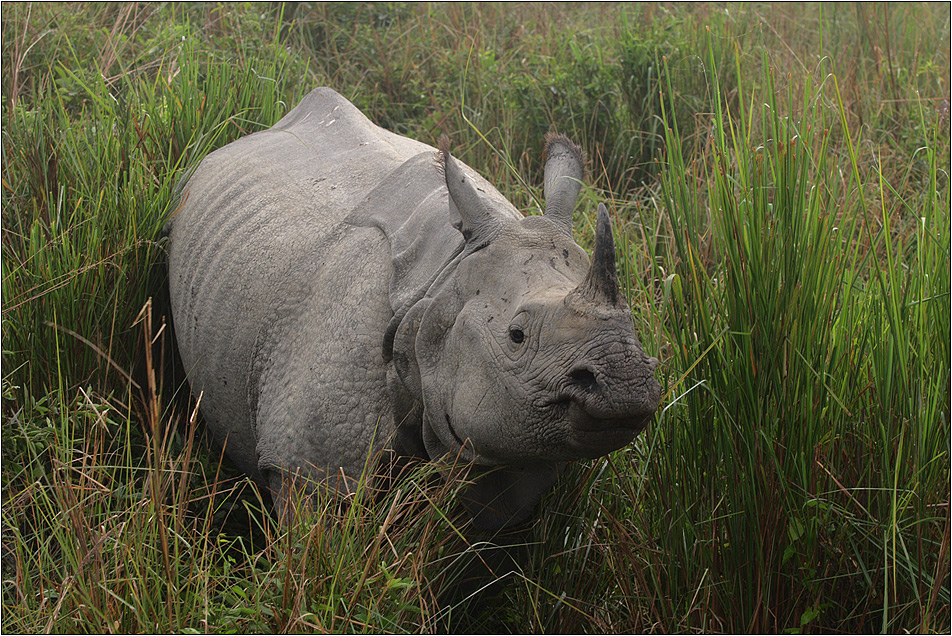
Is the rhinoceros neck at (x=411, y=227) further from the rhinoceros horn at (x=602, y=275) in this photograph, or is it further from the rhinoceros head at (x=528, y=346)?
the rhinoceros horn at (x=602, y=275)

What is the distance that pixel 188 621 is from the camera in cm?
218

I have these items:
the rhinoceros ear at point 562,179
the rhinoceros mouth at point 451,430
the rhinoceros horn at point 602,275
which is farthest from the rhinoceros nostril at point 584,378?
the rhinoceros ear at point 562,179

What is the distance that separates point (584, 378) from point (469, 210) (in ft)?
2.04

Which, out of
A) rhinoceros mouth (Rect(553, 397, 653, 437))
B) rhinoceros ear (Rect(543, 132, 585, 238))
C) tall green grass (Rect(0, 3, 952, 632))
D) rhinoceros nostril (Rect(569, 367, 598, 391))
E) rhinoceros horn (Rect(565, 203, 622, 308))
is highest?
rhinoceros horn (Rect(565, 203, 622, 308))

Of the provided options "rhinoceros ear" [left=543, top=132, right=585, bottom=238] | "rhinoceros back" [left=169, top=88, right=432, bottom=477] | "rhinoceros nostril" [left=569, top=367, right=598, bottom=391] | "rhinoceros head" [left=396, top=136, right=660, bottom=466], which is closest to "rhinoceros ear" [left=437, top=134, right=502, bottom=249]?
"rhinoceros head" [left=396, top=136, right=660, bottom=466]

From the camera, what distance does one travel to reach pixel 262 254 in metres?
3.25

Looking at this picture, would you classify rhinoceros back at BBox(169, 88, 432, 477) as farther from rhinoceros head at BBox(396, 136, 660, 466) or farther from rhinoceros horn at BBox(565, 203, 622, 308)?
rhinoceros horn at BBox(565, 203, 622, 308)

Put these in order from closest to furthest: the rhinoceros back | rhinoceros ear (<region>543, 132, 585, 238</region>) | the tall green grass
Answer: the tall green grass, rhinoceros ear (<region>543, 132, 585, 238</region>), the rhinoceros back

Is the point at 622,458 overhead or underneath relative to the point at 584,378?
underneath

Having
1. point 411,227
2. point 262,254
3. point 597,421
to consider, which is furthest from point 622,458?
point 262,254

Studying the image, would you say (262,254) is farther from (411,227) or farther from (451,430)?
(451,430)

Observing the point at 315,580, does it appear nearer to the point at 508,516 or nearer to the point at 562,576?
the point at 508,516

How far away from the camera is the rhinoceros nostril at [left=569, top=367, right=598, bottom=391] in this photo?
202 centimetres

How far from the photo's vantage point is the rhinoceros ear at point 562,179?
8.40ft
